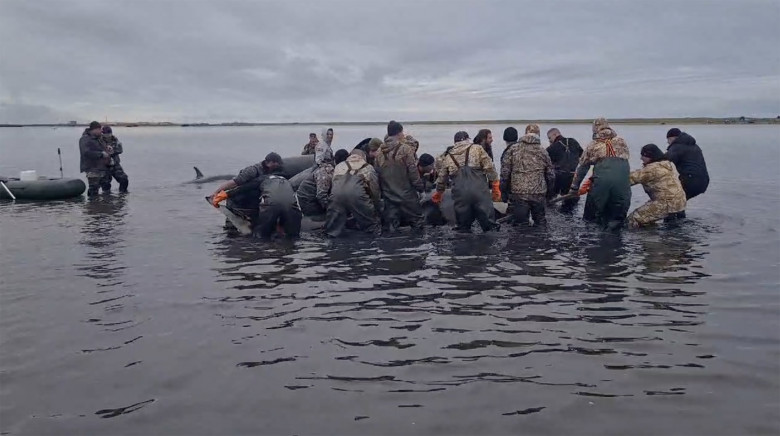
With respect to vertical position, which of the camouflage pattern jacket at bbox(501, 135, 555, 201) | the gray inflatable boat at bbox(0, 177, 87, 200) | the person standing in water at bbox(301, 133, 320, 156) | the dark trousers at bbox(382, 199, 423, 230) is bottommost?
the dark trousers at bbox(382, 199, 423, 230)

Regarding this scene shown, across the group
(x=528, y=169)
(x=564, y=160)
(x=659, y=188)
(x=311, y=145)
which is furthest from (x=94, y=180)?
(x=659, y=188)

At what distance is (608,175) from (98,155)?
15294 mm

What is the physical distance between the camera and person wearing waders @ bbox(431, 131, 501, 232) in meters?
11.6

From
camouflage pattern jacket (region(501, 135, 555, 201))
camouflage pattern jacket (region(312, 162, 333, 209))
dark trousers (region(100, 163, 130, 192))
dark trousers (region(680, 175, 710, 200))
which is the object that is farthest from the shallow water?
dark trousers (region(100, 163, 130, 192))

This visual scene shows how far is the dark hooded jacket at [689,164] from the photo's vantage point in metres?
13.6

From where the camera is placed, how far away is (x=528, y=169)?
12305 millimetres

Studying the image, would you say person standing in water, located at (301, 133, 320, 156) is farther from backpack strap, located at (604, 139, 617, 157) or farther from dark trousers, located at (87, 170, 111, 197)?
backpack strap, located at (604, 139, 617, 157)

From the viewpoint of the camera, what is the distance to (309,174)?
13203 mm

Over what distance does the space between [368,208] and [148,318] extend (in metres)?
5.59

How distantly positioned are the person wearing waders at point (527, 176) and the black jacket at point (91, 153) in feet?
43.3

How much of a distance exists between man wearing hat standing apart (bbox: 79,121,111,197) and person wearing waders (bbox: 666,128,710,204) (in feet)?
53.4

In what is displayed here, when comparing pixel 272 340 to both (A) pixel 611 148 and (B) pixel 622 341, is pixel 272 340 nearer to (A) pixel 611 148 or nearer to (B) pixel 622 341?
(B) pixel 622 341

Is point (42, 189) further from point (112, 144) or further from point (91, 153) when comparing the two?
point (112, 144)

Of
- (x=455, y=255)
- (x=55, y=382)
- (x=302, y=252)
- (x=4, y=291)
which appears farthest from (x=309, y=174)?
(x=55, y=382)
